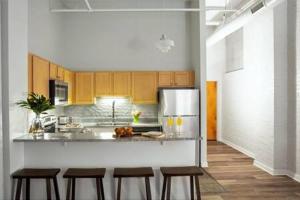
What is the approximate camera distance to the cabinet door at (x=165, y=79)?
6344 mm

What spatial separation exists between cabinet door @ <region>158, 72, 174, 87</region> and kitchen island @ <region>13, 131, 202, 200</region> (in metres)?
2.86

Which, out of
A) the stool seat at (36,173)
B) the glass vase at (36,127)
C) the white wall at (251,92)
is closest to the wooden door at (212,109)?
the white wall at (251,92)

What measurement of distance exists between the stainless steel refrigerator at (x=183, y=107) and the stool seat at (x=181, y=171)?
2.32 meters

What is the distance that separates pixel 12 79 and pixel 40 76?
30.4 inches

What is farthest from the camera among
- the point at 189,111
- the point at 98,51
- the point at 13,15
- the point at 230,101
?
the point at 230,101

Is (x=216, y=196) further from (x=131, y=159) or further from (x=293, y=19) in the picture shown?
(x=293, y=19)

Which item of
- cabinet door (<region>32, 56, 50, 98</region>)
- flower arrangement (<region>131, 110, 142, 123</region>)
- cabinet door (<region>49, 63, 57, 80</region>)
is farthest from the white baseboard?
cabinet door (<region>32, 56, 50, 98</region>)

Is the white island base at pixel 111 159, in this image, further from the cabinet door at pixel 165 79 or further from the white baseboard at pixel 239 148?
the white baseboard at pixel 239 148

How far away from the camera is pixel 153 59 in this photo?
22.2 ft

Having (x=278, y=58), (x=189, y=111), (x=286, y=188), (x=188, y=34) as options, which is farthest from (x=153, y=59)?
(x=286, y=188)

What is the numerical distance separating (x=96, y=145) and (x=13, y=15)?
2.02m

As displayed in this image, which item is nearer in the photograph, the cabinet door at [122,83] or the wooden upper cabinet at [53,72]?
the wooden upper cabinet at [53,72]

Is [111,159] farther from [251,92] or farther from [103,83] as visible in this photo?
[251,92]

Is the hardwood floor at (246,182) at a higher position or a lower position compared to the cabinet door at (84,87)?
lower
